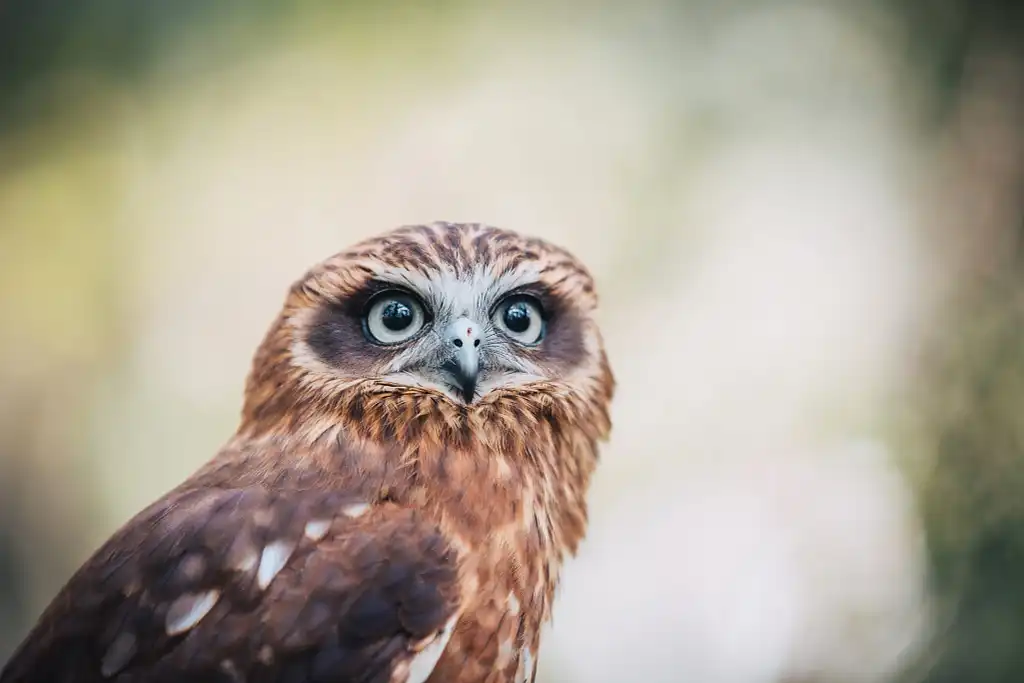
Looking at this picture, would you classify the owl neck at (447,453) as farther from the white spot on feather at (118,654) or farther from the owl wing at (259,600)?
the white spot on feather at (118,654)

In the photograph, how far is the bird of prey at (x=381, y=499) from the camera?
3.37 ft

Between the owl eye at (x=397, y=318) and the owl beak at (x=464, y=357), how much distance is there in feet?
0.23

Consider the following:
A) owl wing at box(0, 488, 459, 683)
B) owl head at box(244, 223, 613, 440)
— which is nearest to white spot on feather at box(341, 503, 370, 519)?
owl wing at box(0, 488, 459, 683)

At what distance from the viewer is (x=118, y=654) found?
3.44 feet

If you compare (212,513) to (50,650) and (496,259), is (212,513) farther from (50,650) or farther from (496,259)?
(496,259)

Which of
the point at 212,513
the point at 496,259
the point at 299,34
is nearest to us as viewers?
the point at 212,513

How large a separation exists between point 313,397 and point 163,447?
791 millimetres

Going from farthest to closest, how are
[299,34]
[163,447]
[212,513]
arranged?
[299,34], [163,447], [212,513]

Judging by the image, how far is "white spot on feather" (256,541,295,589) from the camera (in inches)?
41.6

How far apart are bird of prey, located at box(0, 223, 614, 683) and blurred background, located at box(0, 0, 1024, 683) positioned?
0.63m

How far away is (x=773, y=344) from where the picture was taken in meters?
Result: 2.03

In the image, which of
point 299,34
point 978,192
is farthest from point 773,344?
point 299,34

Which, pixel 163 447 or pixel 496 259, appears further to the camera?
pixel 163 447

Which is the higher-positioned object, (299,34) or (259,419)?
(299,34)
